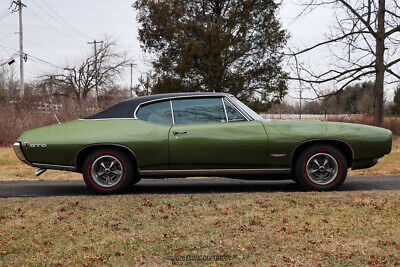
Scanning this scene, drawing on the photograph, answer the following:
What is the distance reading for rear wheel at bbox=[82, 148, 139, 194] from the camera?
577 cm

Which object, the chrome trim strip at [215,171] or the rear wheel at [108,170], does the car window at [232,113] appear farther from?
the rear wheel at [108,170]

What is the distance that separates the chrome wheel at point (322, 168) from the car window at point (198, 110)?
147 cm

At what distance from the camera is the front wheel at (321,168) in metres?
5.79

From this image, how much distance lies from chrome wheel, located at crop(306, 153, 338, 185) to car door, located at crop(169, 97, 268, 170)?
0.70 m

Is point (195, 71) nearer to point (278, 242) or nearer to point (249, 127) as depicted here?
point (249, 127)

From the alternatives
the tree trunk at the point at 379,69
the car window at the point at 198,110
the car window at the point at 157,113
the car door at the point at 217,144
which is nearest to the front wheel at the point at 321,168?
the car door at the point at 217,144

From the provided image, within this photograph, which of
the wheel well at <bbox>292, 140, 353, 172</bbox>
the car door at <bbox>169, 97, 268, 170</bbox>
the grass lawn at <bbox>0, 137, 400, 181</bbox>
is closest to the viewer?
the car door at <bbox>169, 97, 268, 170</bbox>

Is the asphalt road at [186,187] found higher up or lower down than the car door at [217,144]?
lower down

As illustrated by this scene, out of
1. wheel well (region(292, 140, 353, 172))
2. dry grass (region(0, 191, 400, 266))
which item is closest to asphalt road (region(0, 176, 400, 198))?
wheel well (region(292, 140, 353, 172))

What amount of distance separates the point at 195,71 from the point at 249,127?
57.8ft

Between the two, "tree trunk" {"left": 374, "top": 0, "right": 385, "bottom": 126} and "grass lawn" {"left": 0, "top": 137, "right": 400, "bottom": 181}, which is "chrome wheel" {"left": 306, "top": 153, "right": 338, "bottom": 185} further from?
"tree trunk" {"left": 374, "top": 0, "right": 385, "bottom": 126}

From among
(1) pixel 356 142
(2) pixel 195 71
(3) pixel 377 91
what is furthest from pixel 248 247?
(2) pixel 195 71

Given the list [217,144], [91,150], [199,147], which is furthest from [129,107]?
[217,144]

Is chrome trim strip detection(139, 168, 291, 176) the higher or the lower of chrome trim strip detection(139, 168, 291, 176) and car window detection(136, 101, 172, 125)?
the lower
